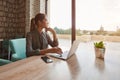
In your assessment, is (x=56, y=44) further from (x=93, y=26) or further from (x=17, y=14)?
(x=17, y=14)

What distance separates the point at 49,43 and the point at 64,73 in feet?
4.58

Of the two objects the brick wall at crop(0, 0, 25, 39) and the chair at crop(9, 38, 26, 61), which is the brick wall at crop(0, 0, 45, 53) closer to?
the brick wall at crop(0, 0, 25, 39)

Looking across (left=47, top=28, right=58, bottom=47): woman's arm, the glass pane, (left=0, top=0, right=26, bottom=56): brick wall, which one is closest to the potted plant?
(left=47, top=28, right=58, bottom=47): woman's arm

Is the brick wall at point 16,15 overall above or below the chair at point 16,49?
above

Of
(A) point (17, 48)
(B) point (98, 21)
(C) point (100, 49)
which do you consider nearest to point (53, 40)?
(A) point (17, 48)

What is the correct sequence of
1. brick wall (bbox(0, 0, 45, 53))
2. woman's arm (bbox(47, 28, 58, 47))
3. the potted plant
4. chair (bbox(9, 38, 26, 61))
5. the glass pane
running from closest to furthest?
the potted plant < chair (bbox(9, 38, 26, 61)) < woman's arm (bbox(47, 28, 58, 47)) < the glass pane < brick wall (bbox(0, 0, 45, 53))

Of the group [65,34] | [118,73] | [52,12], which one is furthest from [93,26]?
[118,73]

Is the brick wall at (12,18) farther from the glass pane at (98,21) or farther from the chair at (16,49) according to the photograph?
the chair at (16,49)

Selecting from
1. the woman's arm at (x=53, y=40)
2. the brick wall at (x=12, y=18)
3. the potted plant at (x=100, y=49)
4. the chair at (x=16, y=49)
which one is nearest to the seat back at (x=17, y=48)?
the chair at (x=16, y=49)

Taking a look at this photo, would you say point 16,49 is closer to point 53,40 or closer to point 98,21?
point 53,40

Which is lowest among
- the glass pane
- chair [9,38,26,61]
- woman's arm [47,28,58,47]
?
chair [9,38,26,61]

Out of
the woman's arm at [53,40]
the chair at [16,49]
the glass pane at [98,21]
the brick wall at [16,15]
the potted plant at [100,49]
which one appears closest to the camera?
the potted plant at [100,49]

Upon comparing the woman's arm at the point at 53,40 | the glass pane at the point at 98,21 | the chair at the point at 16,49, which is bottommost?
the chair at the point at 16,49

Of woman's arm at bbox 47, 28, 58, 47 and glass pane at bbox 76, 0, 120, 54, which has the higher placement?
glass pane at bbox 76, 0, 120, 54
